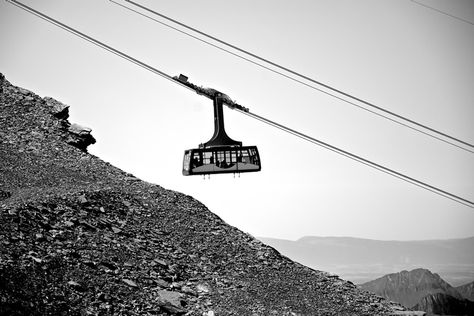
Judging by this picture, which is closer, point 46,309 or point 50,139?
point 46,309

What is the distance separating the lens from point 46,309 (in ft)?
68.8

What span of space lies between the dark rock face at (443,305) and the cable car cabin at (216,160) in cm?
3761

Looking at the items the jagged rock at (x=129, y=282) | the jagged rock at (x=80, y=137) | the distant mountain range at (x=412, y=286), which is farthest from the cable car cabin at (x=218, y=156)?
the distant mountain range at (x=412, y=286)

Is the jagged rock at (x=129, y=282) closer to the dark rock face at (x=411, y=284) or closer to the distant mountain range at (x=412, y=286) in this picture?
the distant mountain range at (x=412, y=286)

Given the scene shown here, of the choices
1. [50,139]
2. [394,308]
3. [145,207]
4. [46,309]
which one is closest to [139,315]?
[46,309]

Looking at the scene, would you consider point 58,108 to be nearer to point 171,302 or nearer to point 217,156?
point 171,302

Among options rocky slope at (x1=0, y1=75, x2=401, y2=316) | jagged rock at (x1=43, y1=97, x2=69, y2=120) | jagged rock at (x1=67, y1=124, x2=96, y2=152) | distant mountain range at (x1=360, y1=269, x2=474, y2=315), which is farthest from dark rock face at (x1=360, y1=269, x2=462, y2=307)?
jagged rock at (x1=43, y1=97, x2=69, y2=120)

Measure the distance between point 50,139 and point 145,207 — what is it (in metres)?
14.1

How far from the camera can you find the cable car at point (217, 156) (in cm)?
2286

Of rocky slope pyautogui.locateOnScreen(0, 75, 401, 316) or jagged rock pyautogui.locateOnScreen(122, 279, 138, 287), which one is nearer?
rocky slope pyautogui.locateOnScreen(0, 75, 401, 316)

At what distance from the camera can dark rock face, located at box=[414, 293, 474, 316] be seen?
5228cm

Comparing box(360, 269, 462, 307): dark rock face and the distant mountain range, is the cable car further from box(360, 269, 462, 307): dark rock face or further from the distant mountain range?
box(360, 269, 462, 307): dark rock face

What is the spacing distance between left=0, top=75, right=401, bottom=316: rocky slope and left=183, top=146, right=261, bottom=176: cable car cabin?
301 inches

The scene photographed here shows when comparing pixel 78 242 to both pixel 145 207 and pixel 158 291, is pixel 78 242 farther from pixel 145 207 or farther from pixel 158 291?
pixel 145 207
